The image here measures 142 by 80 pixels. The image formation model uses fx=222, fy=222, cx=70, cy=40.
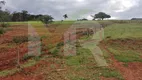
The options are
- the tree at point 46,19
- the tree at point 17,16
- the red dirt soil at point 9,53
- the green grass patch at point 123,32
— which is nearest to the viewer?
the red dirt soil at point 9,53

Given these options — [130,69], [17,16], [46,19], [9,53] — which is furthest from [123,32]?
[17,16]

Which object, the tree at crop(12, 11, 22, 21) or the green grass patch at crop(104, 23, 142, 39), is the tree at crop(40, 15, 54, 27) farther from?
the green grass patch at crop(104, 23, 142, 39)

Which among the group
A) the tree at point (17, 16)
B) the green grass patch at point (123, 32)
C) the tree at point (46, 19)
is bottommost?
the green grass patch at point (123, 32)

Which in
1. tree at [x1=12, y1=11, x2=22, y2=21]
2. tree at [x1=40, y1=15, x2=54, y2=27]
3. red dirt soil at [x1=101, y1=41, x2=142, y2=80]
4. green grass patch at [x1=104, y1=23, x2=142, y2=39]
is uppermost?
tree at [x1=12, y1=11, x2=22, y2=21]

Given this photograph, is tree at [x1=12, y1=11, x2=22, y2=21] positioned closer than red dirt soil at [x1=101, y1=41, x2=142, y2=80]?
No

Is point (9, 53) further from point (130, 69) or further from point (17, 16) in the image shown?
point (17, 16)

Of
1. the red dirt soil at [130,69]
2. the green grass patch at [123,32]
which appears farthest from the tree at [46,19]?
the red dirt soil at [130,69]

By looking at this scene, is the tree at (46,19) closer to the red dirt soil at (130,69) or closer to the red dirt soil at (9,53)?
the red dirt soil at (9,53)

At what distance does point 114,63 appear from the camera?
45.6ft

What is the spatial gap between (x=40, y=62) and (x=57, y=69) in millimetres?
1906

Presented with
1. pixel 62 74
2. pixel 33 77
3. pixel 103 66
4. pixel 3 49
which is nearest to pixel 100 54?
pixel 103 66

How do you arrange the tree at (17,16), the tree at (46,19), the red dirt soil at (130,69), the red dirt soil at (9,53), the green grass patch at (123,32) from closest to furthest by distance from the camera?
the red dirt soil at (130,69) < the red dirt soil at (9,53) < the green grass patch at (123,32) < the tree at (46,19) < the tree at (17,16)

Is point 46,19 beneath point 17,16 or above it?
beneath

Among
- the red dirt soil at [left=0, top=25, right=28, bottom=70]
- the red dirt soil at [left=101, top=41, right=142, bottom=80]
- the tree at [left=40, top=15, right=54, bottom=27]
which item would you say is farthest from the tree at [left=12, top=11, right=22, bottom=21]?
the red dirt soil at [left=101, top=41, right=142, bottom=80]
